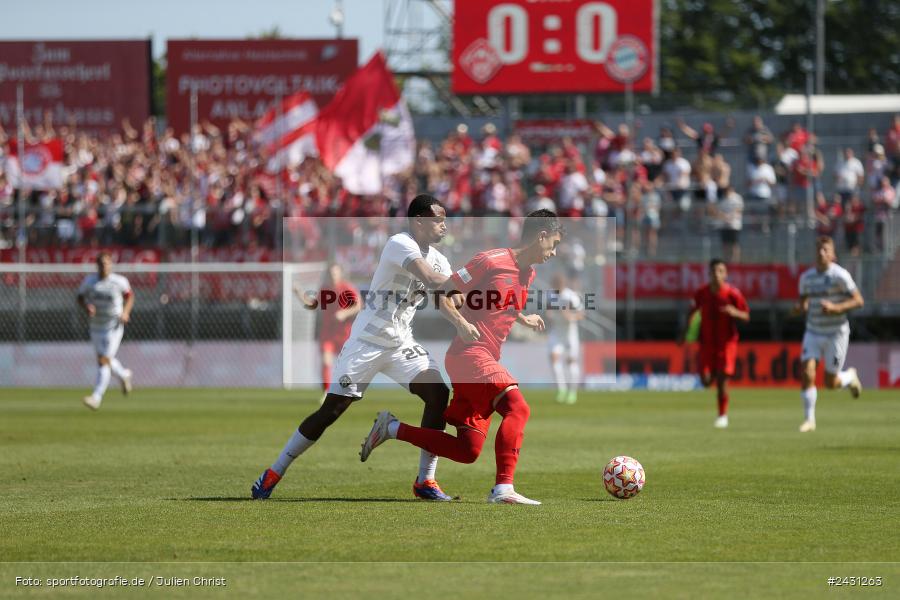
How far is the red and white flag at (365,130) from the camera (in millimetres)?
34406

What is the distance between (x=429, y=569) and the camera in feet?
26.2

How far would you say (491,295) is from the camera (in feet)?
35.1

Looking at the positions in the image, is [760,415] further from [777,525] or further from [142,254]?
[142,254]

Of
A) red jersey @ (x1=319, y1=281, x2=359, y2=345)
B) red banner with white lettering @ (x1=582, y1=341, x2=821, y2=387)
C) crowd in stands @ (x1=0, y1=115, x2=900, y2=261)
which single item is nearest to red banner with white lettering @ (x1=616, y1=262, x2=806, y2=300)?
crowd in stands @ (x1=0, y1=115, x2=900, y2=261)

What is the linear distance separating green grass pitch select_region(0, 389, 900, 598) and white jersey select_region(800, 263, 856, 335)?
141cm

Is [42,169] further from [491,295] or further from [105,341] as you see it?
[491,295]

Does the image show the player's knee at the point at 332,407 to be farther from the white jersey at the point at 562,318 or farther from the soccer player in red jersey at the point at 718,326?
the white jersey at the point at 562,318

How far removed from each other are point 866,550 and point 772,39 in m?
57.6

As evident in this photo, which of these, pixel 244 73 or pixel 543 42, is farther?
pixel 244 73

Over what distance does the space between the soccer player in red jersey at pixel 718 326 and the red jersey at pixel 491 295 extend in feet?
33.8

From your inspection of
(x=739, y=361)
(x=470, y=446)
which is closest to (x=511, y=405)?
(x=470, y=446)

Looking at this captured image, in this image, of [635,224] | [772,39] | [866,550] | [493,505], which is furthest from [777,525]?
[772,39]

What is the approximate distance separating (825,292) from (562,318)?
9428 millimetres

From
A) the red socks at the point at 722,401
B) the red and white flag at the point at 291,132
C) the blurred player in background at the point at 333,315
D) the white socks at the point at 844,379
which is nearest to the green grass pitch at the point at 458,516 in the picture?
the white socks at the point at 844,379
